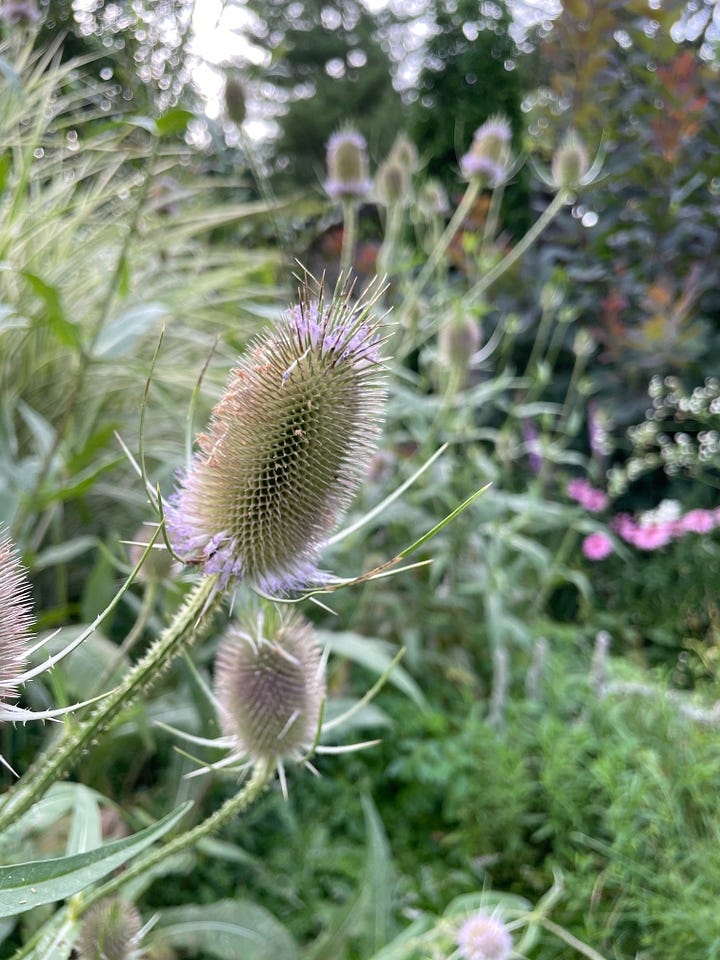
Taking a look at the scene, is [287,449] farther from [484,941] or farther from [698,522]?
[698,522]

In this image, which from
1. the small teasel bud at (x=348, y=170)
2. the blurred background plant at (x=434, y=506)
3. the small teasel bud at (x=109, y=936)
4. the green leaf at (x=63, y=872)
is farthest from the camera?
the small teasel bud at (x=348, y=170)

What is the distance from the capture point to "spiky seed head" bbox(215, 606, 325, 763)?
105cm

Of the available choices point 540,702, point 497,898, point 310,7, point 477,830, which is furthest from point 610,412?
point 310,7

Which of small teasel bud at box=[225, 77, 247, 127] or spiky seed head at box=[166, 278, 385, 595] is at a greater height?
small teasel bud at box=[225, 77, 247, 127]

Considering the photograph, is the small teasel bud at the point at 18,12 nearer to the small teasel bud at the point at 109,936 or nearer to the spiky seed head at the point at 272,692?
the spiky seed head at the point at 272,692

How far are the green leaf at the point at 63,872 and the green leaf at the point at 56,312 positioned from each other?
103 centimetres

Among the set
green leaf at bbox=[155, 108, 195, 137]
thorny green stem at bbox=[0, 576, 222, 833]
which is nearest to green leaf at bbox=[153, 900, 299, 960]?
thorny green stem at bbox=[0, 576, 222, 833]

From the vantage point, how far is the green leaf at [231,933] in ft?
5.01

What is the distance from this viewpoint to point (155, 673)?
0.80 metres

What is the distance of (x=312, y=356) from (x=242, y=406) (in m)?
0.10

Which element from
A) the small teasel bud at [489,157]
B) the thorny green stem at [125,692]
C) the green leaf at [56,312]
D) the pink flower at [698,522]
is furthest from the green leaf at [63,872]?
the pink flower at [698,522]

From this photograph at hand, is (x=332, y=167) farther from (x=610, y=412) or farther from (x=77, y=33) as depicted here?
(x=77, y=33)

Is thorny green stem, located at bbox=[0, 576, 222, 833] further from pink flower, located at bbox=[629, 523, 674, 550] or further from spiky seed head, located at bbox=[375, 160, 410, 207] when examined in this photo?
pink flower, located at bbox=[629, 523, 674, 550]

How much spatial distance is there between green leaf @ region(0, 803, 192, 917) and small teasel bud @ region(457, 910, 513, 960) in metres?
0.93
